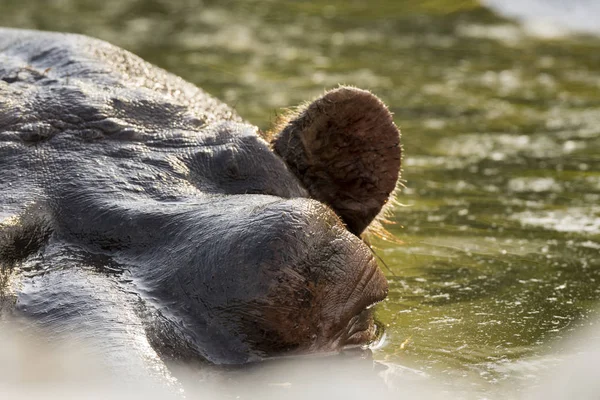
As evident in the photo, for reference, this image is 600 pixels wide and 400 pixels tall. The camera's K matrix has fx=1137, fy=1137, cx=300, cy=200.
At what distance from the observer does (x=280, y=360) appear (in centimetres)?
269

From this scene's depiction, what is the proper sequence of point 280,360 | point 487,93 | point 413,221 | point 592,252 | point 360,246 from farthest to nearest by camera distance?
point 487,93, point 413,221, point 592,252, point 360,246, point 280,360

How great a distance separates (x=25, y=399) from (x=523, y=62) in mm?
6481

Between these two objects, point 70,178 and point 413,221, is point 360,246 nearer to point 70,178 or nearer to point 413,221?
point 70,178

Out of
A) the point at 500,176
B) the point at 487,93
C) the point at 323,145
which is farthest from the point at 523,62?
the point at 323,145

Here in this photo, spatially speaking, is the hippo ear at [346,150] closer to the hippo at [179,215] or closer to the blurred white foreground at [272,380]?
the hippo at [179,215]

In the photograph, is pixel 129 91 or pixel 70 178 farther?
pixel 129 91

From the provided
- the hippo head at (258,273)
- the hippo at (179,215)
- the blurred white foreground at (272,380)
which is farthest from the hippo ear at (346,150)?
the blurred white foreground at (272,380)

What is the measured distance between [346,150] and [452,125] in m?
3.24

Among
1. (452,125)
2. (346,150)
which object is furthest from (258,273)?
(452,125)

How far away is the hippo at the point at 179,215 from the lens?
2.62m

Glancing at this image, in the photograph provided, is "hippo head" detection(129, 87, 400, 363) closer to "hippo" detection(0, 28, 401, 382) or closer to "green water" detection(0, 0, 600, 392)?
"hippo" detection(0, 28, 401, 382)

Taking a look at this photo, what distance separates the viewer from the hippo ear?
10.7 ft

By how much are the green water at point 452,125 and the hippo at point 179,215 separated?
1.16 ft

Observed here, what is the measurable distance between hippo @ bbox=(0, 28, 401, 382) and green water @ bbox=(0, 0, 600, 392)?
1.16 ft
